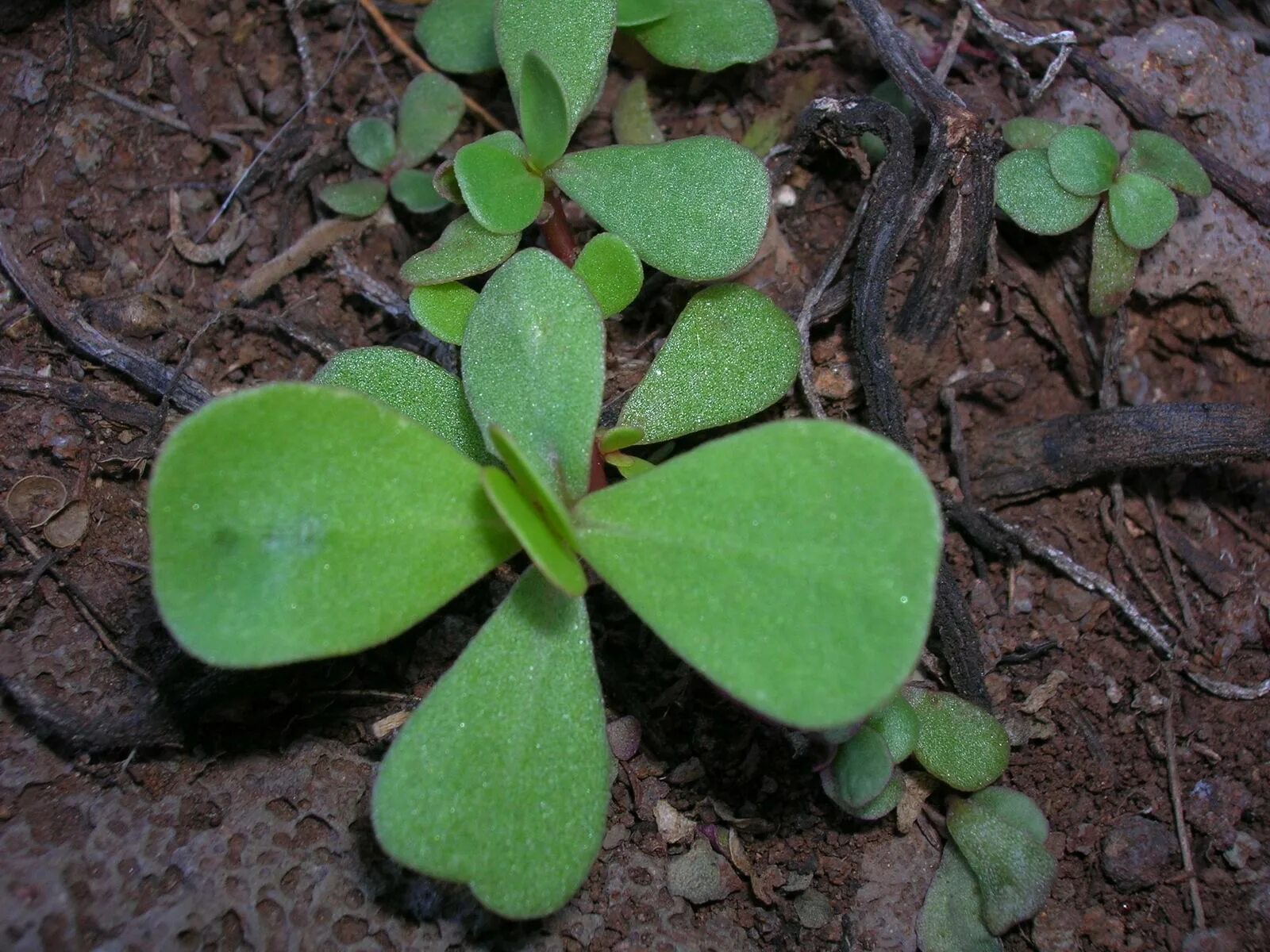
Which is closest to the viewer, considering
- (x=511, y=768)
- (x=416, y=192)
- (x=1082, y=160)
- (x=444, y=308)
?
(x=511, y=768)

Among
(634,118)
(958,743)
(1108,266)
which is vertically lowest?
(958,743)

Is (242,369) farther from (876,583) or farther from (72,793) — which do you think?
(876,583)

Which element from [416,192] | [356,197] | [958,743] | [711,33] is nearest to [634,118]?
[711,33]

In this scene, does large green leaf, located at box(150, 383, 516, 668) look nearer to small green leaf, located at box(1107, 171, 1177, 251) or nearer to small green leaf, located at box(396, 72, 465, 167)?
small green leaf, located at box(396, 72, 465, 167)

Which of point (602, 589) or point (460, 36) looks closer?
point (602, 589)

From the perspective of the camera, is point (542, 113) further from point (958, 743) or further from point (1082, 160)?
point (958, 743)

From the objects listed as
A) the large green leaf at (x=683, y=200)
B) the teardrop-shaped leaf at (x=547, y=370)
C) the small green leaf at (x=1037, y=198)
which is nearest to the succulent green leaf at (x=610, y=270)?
the large green leaf at (x=683, y=200)

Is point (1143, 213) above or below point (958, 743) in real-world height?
above
